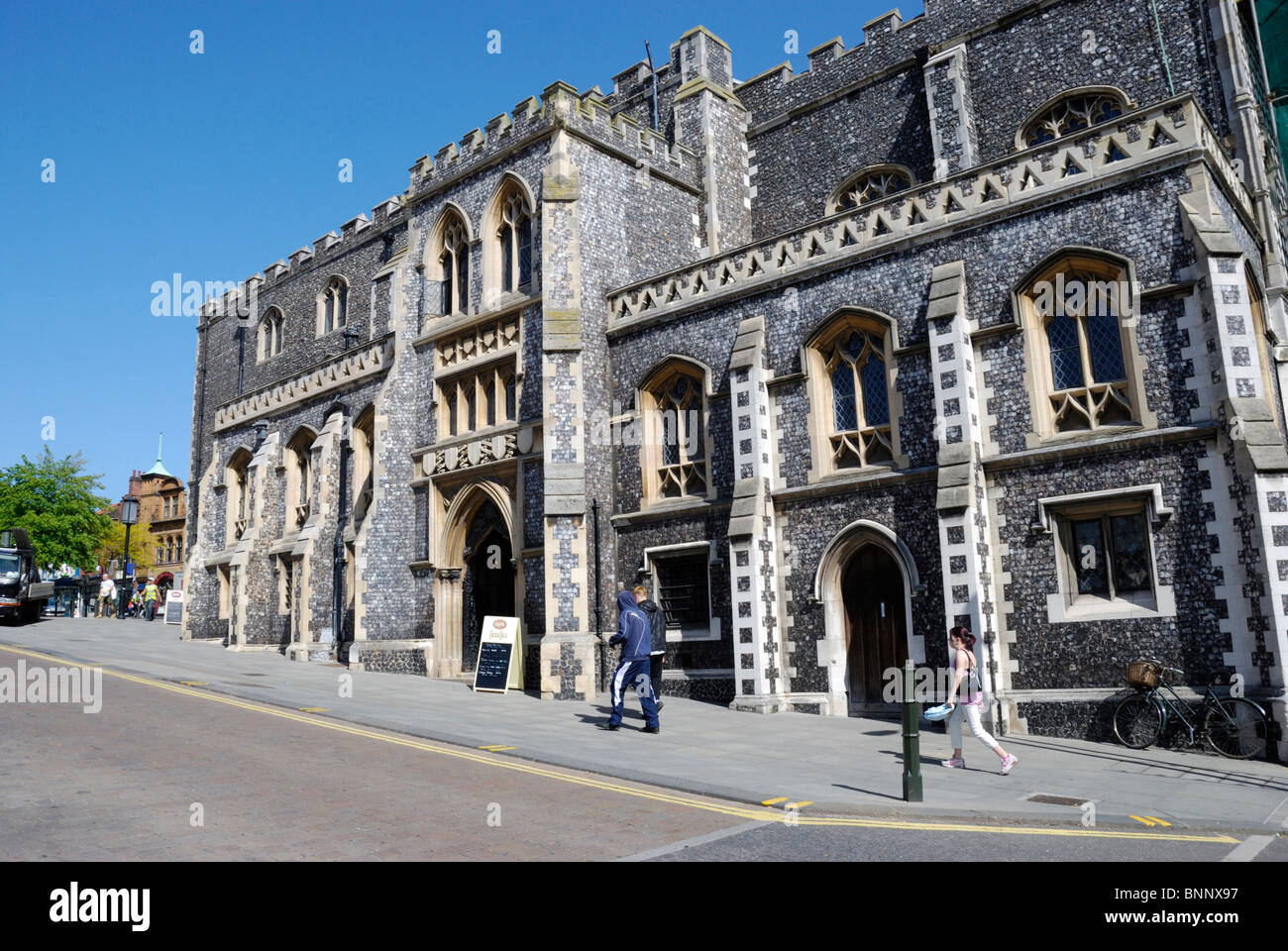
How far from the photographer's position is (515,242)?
20938mm

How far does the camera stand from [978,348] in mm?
14844

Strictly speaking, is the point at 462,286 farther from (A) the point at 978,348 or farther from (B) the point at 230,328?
(B) the point at 230,328

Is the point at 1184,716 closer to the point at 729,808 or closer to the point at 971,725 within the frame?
the point at 971,725

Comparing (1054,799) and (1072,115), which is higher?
(1072,115)

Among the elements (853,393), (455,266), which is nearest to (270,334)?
(455,266)

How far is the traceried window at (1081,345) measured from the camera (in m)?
13.7

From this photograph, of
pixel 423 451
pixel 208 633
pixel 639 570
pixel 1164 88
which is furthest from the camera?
pixel 208 633

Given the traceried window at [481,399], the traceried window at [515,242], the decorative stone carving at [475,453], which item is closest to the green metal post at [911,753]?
the decorative stone carving at [475,453]

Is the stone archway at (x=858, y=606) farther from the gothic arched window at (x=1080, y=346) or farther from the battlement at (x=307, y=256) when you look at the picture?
the battlement at (x=307, y=256)

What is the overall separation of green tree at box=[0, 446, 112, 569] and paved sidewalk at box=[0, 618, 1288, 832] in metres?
32.7

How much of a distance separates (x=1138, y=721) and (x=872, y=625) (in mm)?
4460

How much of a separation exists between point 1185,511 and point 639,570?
9.40m
